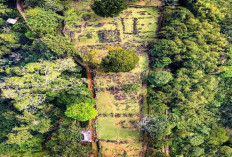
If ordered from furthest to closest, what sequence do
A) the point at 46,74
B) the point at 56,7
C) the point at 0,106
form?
the point at 56,7 < the point at 0,106 < the point at 46,74

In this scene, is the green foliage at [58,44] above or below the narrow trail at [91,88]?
above

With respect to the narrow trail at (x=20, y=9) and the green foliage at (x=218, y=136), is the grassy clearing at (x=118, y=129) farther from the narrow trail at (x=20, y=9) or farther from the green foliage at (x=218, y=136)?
the narrow trail at (x=20, y=9)

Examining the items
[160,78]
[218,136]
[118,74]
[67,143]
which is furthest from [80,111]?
[218,136]

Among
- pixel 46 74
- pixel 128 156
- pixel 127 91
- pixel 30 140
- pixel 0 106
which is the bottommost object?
pixel 128 156

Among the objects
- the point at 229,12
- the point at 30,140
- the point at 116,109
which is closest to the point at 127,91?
the point at 116,109

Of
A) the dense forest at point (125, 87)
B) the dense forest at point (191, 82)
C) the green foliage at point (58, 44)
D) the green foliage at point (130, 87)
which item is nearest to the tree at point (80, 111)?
the dense forest at point (125, 87)

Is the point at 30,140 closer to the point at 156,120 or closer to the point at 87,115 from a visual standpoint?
the point at 87,115
